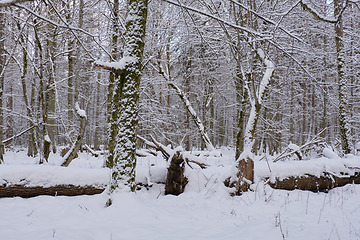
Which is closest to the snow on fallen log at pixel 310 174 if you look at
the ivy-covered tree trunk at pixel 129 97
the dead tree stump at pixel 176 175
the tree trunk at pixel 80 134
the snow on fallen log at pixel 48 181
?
the dead tree stump at pixel 176 175

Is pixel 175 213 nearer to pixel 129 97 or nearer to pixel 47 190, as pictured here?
pixel 129 97

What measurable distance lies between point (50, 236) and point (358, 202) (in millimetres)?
4764

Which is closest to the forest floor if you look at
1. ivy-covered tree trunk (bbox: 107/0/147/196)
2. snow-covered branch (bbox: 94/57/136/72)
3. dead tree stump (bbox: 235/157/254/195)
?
dead tree stump (bbox: 235/157/254/195)

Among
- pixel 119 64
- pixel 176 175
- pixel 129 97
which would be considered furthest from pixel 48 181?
pixel 119 64

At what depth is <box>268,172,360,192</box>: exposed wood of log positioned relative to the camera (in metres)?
4.67

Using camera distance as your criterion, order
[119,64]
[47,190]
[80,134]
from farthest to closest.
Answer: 1. [80,134]
2. [47,190]
3. [119,64]

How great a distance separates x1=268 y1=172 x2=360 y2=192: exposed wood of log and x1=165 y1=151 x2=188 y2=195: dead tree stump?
1.98 metres

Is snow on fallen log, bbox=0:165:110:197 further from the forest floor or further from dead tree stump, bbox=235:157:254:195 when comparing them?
dead tree stump, bbox=235:157:254:195

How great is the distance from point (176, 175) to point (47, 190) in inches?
88.6

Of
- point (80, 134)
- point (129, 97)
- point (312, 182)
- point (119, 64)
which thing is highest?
point (119, 64)

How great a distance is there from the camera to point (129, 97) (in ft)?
11.3

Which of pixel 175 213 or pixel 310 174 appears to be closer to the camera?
pixel 175 213

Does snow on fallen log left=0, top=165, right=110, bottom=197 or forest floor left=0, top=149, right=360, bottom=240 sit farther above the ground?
snow on fallen log left=0, top=165, right=110, bottom=197

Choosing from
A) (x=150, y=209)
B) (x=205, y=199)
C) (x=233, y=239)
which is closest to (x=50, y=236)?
(x=150, y=209)
